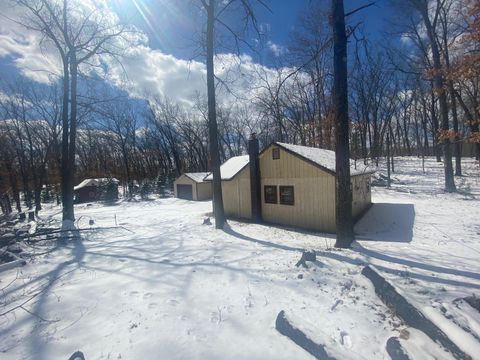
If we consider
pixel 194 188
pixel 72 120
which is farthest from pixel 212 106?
pixel 194 188

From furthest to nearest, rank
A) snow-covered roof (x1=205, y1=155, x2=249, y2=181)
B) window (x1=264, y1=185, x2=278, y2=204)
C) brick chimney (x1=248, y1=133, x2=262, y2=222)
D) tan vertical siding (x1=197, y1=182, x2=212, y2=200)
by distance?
tan vertical siding (x1=197, y1=182, x2=212, y2=200), snow-covered roof (x1=205, y1=155, x2=249, y2=181), brick chimney (x1=248, y1=133, x2=262, y2=222), window (x1=264, y1=185, x2=278, y2=204)

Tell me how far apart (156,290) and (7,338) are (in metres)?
1.91

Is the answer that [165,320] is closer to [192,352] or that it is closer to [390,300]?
[192,352]

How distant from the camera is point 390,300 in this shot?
3.36m

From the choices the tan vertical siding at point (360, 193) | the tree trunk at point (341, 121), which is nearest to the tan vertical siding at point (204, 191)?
the tan vertical siding at point (360, 193)

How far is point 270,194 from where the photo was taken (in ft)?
41.4

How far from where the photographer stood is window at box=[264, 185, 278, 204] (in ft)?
40.7

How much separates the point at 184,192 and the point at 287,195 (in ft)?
61.9

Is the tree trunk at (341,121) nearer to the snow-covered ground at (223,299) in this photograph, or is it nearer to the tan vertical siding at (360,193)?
the snow-covered ground at (223,299)

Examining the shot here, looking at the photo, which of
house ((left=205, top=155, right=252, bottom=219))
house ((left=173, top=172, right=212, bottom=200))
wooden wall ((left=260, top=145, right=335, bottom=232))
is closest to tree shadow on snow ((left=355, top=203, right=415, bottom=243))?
wooden wall ((left=260, top=145, right=335, bottom=232))

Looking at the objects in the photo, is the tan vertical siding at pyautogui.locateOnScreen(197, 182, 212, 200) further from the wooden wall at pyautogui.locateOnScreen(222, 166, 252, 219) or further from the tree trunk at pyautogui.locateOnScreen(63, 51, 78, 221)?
the tree trunk at pyautogui.locateOnScreen(63, 51, 78, 221)

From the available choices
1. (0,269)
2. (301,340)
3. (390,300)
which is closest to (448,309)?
(390,300)

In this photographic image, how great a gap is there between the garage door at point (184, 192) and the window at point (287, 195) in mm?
17073

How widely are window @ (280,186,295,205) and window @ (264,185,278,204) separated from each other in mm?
415
